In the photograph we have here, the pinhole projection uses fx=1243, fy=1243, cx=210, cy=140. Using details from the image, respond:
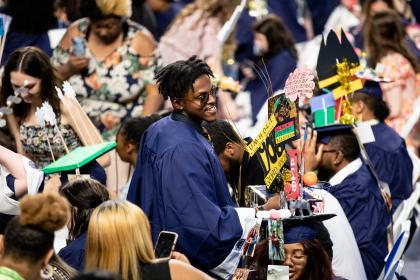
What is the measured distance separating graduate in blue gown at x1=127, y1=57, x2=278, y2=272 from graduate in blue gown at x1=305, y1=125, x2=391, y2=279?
1.35 metres

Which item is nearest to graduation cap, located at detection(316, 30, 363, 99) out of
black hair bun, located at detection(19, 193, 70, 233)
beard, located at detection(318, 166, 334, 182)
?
beard, located at detection(318, 166, 334, 182)

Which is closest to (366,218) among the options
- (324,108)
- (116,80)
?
(324,108)

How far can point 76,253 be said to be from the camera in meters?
6.49

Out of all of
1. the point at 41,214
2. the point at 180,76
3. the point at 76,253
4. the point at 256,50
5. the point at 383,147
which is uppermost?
the point at 180,76

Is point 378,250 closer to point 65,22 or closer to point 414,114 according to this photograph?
point 414,114

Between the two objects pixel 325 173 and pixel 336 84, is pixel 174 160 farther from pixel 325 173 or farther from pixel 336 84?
pixel 336 84

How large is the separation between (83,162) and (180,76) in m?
0.98

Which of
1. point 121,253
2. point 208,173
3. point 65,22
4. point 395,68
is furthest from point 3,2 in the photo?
point 121,253

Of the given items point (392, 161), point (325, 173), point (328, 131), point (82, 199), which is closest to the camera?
point (82, 199)

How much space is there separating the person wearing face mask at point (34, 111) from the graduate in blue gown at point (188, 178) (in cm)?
131

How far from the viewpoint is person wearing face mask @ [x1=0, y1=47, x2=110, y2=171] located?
26.8ft

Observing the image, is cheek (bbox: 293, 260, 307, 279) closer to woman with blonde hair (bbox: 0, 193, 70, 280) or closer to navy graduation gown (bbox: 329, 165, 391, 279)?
navy graduation gown (bbox: 329, 165, 391, 279)

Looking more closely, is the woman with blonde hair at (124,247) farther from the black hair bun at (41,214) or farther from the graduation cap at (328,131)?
the graduation cap at (328,131)

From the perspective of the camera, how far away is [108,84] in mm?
9789
